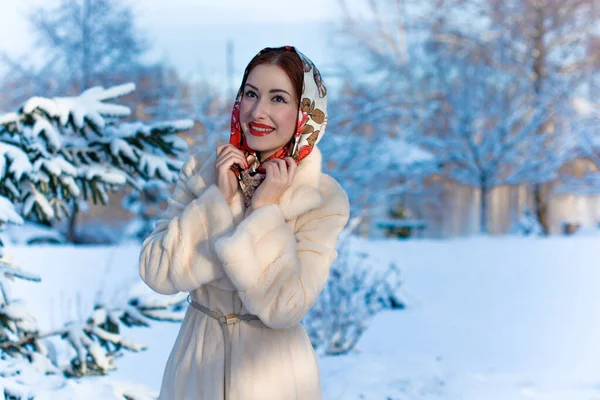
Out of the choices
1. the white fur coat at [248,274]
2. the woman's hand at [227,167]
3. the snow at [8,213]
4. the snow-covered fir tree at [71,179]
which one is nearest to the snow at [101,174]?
the snow-covered fir tree at [71,179]

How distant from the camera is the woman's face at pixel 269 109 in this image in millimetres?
1984

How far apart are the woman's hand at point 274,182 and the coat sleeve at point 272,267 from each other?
0.10 feet

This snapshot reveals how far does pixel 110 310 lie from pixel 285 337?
1784mm

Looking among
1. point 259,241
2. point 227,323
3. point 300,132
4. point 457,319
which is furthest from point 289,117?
point 457,319

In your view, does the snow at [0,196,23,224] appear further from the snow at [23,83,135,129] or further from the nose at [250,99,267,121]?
the nose at [250,99,267,121]

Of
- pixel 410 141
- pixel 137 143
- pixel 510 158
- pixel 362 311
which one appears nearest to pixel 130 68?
pixel 410 141

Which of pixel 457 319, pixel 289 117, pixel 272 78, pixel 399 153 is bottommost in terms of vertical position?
pixel 457 319

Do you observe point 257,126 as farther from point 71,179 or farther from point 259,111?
point 71,179

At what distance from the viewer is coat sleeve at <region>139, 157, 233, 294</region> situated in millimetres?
1921

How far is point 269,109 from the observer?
198 centimetres

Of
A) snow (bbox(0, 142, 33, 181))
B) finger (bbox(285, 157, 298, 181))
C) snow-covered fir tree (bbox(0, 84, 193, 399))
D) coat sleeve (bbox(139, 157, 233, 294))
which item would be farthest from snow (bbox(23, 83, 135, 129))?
finger (bbox(285, 157, 298, 181))

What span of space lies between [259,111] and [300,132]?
0.47ft

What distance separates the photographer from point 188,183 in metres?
2.06

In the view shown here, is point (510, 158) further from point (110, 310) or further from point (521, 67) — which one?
point (110, 310)
